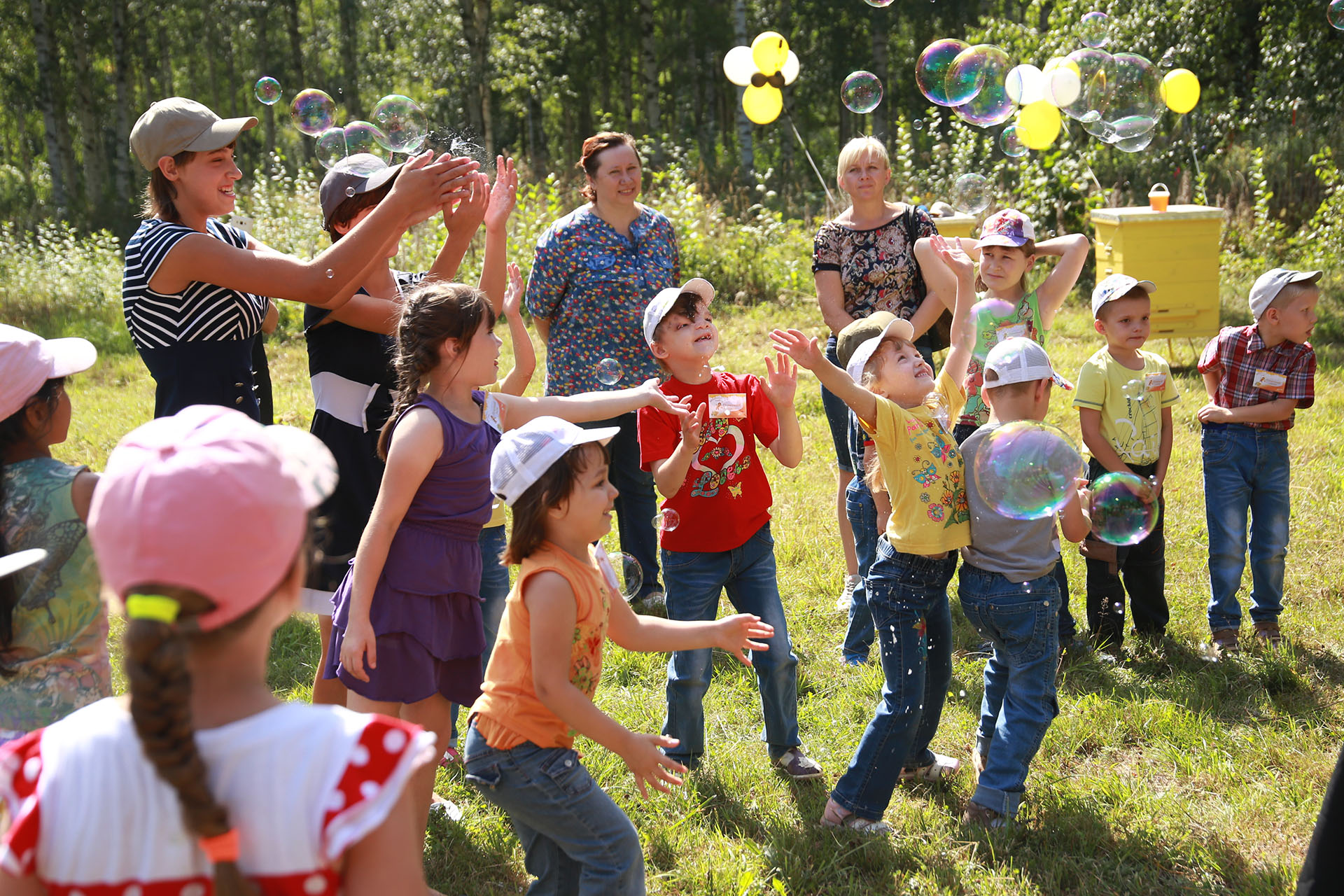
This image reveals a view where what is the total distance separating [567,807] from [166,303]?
185 centimetres

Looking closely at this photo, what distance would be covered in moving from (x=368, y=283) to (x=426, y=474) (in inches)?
33.4

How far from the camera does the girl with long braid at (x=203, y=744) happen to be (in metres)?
1.32

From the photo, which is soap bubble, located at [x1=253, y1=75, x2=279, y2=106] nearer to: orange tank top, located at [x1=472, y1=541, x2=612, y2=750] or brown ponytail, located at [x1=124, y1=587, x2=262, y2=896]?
orange tank top, located at [x1=472, y1=541, x2=612, y2=750]

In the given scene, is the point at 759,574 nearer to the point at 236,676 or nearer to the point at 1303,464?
the point at 236,676

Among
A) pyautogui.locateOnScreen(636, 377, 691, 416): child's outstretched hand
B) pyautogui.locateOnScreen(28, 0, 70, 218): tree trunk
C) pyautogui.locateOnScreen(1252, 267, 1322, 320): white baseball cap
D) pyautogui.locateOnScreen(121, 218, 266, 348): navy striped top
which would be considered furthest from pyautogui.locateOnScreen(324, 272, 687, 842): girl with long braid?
pyautogui.locateOnScreen(28, 0, 70, 218): tree trunk

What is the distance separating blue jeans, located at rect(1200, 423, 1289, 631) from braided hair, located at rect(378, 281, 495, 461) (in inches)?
128

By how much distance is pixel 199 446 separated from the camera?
4.42 ft

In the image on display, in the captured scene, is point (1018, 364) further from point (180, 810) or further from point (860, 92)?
point (860, 92)

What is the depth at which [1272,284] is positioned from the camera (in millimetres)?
4500

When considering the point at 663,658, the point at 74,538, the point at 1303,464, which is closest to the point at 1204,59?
the point at 1303,464

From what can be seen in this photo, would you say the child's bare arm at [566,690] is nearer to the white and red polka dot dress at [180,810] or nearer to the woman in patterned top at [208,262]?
the white and red polka dot dress at [180,810]

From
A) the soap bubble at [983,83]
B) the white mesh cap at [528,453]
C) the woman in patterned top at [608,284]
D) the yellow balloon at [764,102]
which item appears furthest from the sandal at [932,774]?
the yellow balloon at [764,102]

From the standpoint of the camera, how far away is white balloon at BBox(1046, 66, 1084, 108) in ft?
21.1

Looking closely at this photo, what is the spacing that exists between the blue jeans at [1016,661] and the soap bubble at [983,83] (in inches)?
144
